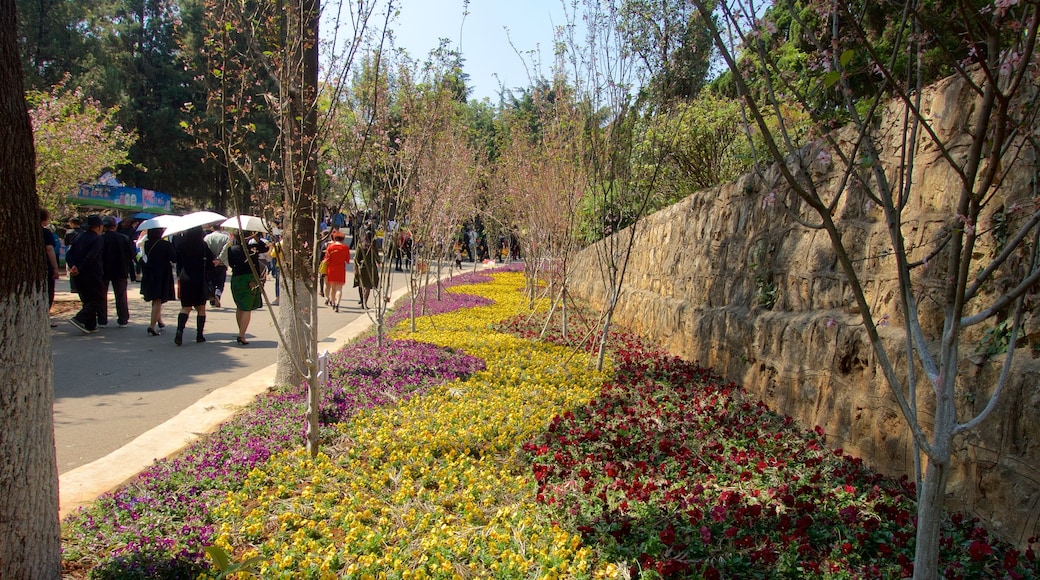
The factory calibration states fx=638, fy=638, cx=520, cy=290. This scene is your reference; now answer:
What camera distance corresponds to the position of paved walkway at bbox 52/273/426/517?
4.50 meters

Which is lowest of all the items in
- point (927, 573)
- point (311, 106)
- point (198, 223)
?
point (927, 573)

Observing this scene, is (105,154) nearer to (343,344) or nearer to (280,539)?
(343,344)

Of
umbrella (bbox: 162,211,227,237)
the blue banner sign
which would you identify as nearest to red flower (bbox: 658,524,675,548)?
umbrella (bbox: 162,211,227,237)

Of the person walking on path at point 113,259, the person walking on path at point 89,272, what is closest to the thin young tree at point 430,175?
the person walking on path at point 113,259

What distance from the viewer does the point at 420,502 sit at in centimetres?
369

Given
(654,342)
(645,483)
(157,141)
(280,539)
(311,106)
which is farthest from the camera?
(157,141)

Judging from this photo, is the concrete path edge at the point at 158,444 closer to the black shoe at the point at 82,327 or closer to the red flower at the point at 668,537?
the red flower at the point at 668,537

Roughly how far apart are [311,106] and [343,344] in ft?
17.4

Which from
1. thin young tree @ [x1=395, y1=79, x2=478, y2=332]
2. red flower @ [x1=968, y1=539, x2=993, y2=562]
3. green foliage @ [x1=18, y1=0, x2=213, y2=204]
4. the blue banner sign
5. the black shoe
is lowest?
red flower @ [x1=968, y1=539, x2=993, y2=562]

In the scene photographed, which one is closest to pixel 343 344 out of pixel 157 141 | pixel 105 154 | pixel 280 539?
pixel 280 539

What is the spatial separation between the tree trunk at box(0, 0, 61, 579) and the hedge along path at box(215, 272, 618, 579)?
2.72 ft

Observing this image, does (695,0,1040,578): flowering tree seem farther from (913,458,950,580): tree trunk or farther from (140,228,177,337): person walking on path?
(140,228,177,337): person walking on path

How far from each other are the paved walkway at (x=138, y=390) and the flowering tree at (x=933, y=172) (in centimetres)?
427

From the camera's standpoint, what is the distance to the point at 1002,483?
2936 millimetres
